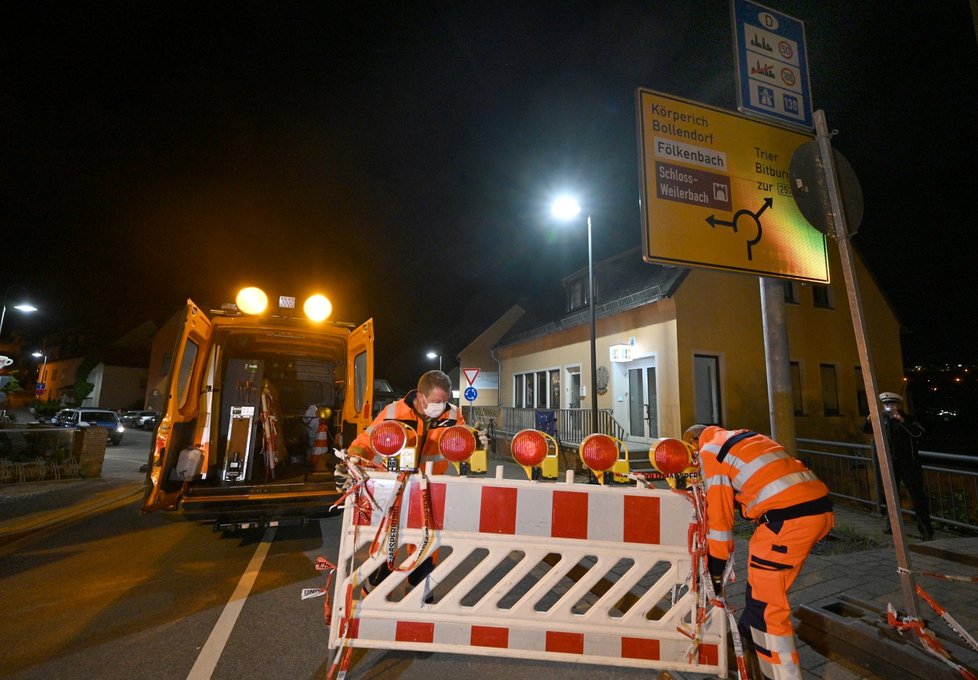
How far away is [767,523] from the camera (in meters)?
2.55

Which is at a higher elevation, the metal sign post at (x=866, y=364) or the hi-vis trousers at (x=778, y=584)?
the metal sign post at (x=866, y=364)

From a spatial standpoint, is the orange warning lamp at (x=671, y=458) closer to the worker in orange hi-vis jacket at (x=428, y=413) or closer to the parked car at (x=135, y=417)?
the worker in orange hi-vis jacket at (x=428, y=413)

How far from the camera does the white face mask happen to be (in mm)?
3470

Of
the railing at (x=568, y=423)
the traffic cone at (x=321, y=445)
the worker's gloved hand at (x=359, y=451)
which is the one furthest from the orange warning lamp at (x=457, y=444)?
the railing at (x=568, y=423)

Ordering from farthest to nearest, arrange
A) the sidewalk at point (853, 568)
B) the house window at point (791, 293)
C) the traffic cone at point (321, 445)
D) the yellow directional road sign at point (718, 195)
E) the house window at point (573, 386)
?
the house window at point (573, 386) < the house window at point (791, 293) < the traffic cone at point (321, 445) < the yellow directional road sign at point (718, 195) < the sidewalk at point (853, 568)

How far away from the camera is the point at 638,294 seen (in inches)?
492

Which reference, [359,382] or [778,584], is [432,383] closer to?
[778,584]

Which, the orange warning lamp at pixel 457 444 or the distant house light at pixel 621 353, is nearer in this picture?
the orange warning lamp at pixel 457 444

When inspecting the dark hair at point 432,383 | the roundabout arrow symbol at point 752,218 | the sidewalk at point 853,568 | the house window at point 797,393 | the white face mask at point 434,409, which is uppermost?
the roundabout arrow symbol at point 752,218

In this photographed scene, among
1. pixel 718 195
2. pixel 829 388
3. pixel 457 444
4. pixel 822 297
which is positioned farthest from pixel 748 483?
pixel 822 297

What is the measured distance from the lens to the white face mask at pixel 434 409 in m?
3.47

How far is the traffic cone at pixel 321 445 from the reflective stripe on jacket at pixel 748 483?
576 centimetres

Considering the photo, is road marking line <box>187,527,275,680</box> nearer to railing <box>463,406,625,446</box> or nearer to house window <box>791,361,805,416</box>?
railing <box>463,406,625,446</box>

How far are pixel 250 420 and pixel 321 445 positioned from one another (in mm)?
1286
